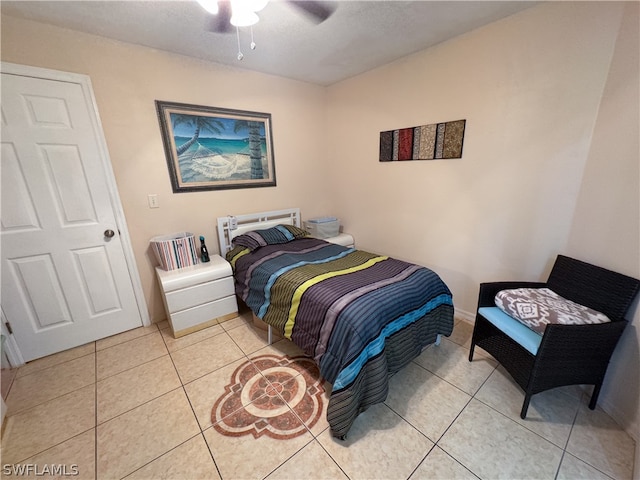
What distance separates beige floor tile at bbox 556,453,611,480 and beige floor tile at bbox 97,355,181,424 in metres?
2.31

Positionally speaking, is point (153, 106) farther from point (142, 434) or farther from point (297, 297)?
point (142, 434)

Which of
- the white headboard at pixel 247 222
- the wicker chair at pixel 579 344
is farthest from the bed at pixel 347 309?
the wicker chair at pixel 579 344

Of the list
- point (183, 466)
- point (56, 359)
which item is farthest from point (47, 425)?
point (183, 466)

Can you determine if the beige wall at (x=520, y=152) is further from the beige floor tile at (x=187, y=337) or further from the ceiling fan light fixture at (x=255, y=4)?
the beige floor tile at (x=187, y=337)

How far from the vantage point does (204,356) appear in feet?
6.96

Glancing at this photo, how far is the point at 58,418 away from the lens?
1.61 meters

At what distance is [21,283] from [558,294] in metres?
4.01

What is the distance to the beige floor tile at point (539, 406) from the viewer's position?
1450mm

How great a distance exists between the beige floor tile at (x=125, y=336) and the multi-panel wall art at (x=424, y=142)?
303 centimetres

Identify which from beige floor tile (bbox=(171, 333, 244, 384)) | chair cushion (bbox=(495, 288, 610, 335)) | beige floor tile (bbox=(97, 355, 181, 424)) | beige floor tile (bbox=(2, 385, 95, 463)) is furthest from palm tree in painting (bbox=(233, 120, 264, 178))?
chair cushion (bbox=(495, 288, 610, 335))

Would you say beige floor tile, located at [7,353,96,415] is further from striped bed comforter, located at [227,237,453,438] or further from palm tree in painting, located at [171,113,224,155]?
palm tree in painting, located at [171,113,224,155]

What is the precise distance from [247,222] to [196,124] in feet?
3.69

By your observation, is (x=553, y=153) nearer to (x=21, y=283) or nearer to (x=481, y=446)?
(x=481, y=446)

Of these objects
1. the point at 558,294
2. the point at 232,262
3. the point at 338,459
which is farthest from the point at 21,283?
the point at 558,294
